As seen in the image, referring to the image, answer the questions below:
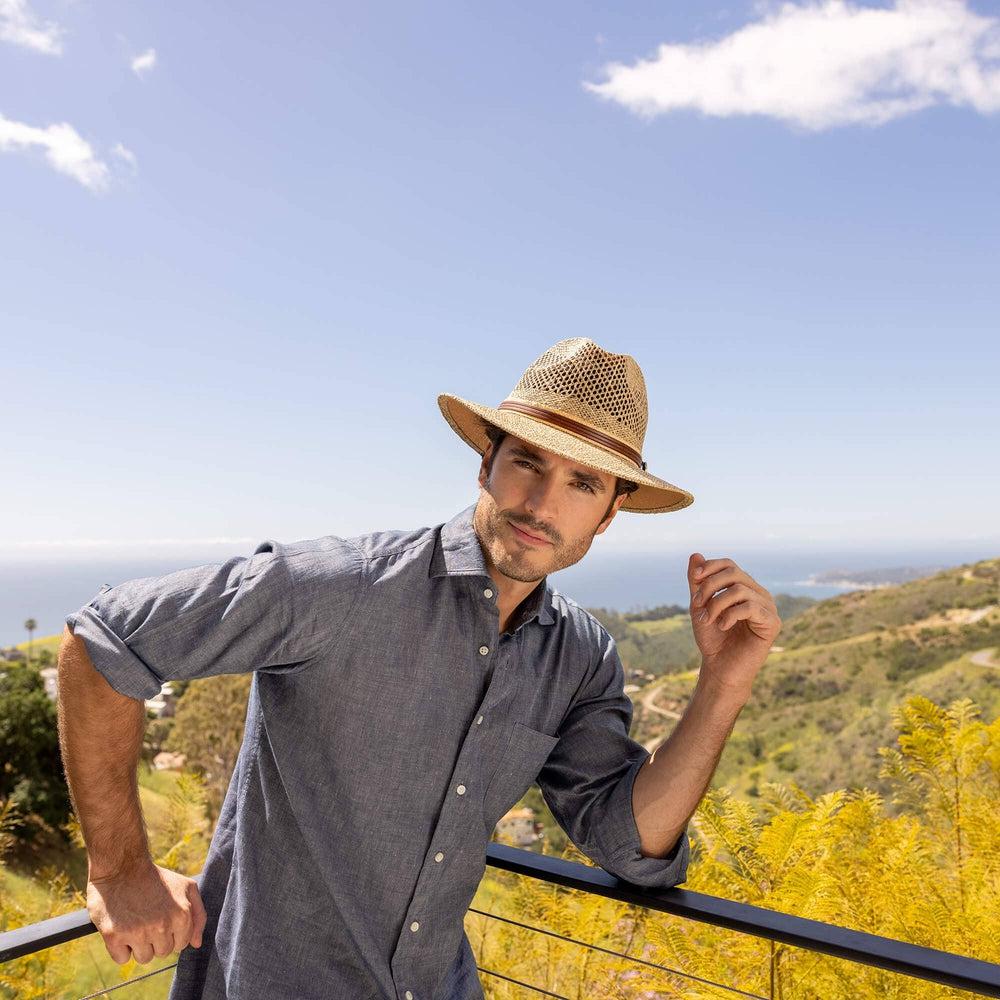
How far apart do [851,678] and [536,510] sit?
72.9 ft

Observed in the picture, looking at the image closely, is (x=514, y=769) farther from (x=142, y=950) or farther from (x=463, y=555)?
(x=142, y=950)

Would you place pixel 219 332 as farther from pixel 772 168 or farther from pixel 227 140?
pixel 772 168

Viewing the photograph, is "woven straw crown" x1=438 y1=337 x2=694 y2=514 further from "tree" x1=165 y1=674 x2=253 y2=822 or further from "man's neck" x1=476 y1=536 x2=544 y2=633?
"tree" x1=165 y1=674 x2=253 y2=822

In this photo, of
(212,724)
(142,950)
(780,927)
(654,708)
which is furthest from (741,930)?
(654,708)

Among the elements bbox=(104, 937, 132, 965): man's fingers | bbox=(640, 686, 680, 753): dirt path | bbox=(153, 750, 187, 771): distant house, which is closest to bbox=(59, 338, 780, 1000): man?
bbox=(104, 937, 132, 965): man's fingers

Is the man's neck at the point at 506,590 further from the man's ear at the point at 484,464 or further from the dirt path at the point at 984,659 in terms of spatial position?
the dirt path at the point at 984,659

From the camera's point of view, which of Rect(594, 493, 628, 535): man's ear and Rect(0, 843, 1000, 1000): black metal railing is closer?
Rect(0, 843, 1000, 1000): black metal railing

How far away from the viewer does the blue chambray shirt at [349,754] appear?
118cm

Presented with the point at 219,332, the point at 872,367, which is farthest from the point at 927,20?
the point at 872,367

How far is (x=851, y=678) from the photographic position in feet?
69.5

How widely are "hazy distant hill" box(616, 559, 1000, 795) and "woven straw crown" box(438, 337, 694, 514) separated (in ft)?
32.5

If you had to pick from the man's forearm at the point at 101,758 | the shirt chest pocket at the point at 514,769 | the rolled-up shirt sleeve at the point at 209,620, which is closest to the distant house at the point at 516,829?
the shirt chest pocket at the point at 514,769

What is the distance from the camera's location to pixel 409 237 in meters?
24.0

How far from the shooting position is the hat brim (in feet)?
4.53
